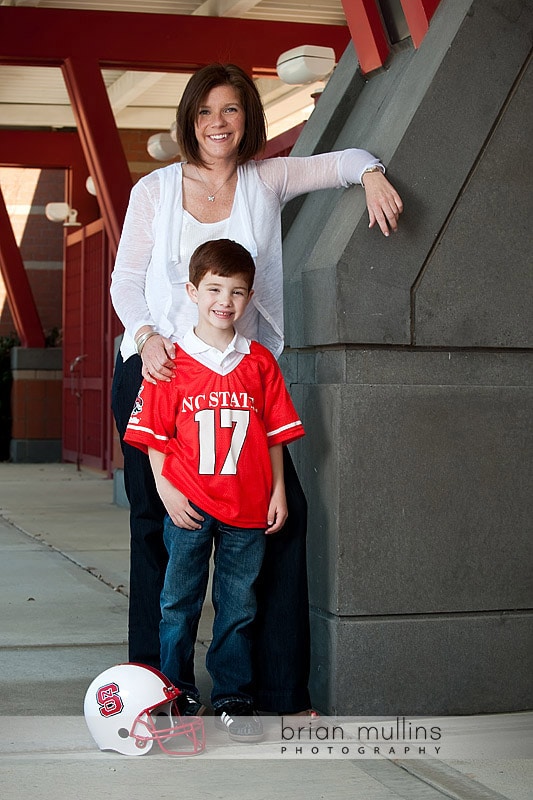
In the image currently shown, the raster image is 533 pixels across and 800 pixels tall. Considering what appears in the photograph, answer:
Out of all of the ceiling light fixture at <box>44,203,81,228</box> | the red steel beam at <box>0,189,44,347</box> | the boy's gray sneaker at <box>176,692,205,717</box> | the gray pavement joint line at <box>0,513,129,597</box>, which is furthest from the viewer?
the red steel beam at <box>0,189,44,347</box>

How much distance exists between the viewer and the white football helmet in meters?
2.86

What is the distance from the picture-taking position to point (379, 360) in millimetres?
3225

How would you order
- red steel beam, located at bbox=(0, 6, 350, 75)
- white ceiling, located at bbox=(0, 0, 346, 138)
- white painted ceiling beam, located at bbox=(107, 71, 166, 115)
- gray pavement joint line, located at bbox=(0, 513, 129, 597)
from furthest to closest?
white painted ceiling beam, located at bbox=(107, 71, 166, 115) < white ceiling, located at bbox=(0, 0, 346, 138) < red steel beam, located at bbox=(0, 6, 350, 75) < gray pavement joint line, located at bbox=(0, 513, 129, 597)

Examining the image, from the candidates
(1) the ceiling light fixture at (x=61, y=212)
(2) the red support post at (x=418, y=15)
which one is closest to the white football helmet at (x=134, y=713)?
Result: (2) the red support post at (x=418, y=15)

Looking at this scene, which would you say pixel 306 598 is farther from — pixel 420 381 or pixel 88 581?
pixel 88 581

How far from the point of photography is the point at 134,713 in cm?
285

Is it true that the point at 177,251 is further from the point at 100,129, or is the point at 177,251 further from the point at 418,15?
the point at 100,129

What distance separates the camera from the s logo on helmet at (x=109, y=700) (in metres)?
2.86

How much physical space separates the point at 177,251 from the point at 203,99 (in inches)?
15.6

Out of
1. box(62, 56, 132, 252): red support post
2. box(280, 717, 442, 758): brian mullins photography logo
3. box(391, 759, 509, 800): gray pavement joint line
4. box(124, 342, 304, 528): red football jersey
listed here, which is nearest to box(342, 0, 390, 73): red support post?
box(124, 342, 304, 528): red football jersey

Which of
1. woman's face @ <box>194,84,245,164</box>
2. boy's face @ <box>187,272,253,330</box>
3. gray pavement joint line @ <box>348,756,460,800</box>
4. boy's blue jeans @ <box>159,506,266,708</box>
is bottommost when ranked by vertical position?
gray pavement joint line @ <box>348,756,460,800</box>

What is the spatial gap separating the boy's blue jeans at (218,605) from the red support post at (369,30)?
161 centimetres

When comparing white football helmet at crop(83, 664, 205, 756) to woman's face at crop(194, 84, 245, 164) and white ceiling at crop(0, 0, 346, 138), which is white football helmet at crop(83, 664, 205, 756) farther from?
white ceiling at crop(0, 0, 346, 138)

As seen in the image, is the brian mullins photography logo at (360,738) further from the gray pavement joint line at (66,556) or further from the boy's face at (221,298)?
the gray pavement joint line at (66,556)
